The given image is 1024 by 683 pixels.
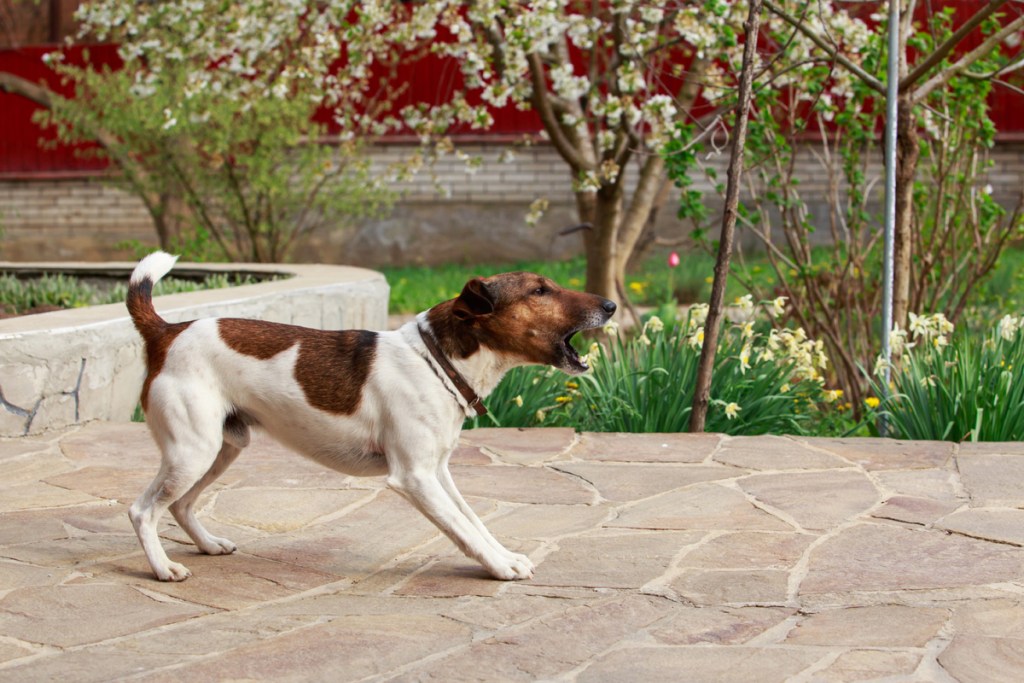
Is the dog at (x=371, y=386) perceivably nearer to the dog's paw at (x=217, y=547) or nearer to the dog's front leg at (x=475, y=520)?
the dog's front leg at (x=475, y=520)

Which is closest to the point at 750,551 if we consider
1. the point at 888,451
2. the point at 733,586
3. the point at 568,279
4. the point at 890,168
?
the point at 733,586

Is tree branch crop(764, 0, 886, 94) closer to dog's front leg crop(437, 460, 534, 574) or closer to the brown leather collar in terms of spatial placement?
the brown leather collar

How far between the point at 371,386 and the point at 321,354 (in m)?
0.23

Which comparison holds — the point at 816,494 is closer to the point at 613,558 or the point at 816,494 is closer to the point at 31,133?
the point at 613,558

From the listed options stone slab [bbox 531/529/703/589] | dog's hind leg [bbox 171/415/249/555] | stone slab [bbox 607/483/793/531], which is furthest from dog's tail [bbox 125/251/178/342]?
stone slab [bbox 607/483/793/531]

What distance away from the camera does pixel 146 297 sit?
4379 mm

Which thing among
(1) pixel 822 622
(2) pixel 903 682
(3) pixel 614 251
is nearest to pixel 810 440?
(1) pixel 822 622

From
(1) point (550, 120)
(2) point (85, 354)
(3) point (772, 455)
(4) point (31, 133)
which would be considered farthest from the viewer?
(4) point (31, 133)

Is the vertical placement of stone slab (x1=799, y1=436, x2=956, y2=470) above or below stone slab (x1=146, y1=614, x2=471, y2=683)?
below

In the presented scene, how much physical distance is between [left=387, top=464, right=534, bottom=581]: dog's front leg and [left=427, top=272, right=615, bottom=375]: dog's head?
0.43 metres

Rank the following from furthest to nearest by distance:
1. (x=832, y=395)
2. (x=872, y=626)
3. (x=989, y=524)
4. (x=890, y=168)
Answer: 1. (x=832, y=395)
2. (x=890, y=168)
3. (x=989, y=524)
4. (x=872, y=626)

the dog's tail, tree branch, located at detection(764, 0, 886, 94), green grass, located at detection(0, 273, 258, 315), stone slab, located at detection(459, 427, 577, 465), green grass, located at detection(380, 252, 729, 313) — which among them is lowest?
green grass, located at detection(380, 252, 729, 313)

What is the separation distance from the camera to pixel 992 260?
8234 mm

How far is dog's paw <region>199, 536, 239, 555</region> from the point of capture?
4.49 meters
